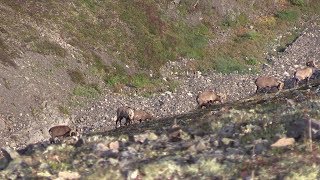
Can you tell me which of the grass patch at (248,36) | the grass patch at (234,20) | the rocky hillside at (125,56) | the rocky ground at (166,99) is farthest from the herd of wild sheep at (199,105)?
the grass patch at (234,20)

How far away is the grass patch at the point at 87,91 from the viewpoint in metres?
39.1

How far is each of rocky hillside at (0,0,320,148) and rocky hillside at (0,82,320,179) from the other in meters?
→ 20.4

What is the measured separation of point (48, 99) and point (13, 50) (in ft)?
18.4

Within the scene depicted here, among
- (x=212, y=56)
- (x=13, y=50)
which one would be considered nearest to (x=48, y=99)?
(x=13, y=50)

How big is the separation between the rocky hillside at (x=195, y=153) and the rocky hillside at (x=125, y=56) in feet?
66.8

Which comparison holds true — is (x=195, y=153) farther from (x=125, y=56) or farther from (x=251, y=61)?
(x=251, y=61)

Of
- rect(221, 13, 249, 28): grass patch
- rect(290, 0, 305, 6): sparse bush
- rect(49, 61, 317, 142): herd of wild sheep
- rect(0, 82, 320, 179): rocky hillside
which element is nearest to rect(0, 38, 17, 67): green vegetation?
rect(49, 61, 317, 142): herd of wild sheep

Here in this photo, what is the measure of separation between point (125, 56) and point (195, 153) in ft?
110

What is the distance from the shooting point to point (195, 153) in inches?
479

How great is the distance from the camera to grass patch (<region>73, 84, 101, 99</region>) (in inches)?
1539

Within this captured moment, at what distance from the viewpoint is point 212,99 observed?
33.1m

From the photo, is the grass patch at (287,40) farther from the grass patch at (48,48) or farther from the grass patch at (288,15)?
the grass patch at (48,48)

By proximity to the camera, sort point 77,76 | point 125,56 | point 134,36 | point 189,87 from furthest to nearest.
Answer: point 134,36 < point 125,56 < point 189,87 < point 77,76

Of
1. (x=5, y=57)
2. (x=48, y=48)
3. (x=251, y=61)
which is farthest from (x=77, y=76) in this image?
(x=251, y=61)
